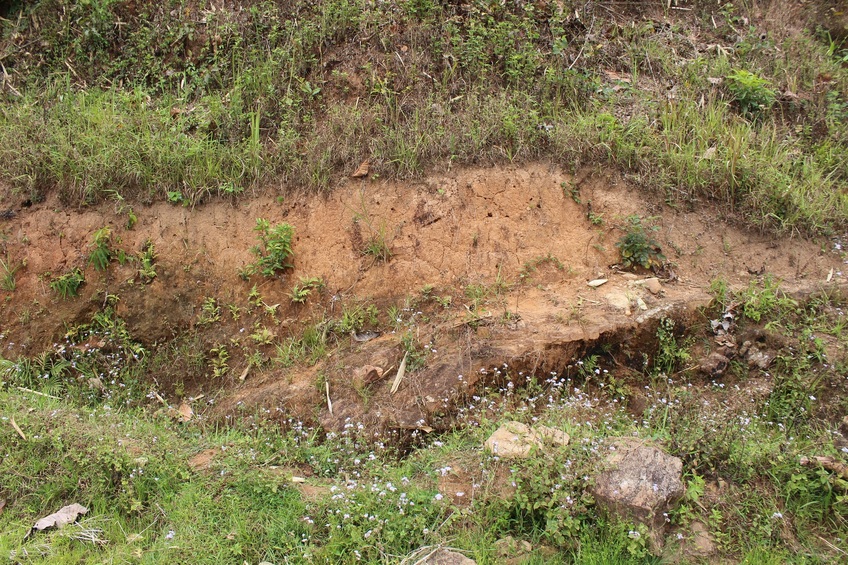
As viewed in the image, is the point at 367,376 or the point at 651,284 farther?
the point at 651,284

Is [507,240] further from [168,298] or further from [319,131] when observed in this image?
[168,298]

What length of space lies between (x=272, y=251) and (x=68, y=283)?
174 centimetres

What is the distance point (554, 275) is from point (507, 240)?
1.55ft

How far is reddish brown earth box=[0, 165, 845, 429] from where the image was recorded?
4973 millimetres

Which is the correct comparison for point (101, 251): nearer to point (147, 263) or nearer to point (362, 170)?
point (147, 263)

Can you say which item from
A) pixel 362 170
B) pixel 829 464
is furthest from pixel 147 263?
pixel 829 464

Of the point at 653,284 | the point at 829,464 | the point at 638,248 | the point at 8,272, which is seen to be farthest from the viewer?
the point at 8,272

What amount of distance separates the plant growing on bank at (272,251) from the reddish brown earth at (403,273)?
0.09 meters

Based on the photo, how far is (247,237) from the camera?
19.3ft

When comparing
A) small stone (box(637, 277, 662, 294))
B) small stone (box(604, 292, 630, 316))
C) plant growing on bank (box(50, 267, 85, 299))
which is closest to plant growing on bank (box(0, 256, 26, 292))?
plant growing on bank (box(50, 267, 85, 299))

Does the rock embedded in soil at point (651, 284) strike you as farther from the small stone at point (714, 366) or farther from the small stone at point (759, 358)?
the small stone at point (759, 358)

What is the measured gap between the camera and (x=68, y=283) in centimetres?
580

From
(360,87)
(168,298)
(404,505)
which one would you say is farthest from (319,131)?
(404,505)

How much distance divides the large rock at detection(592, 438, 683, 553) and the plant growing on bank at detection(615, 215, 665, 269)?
6.23 ft
